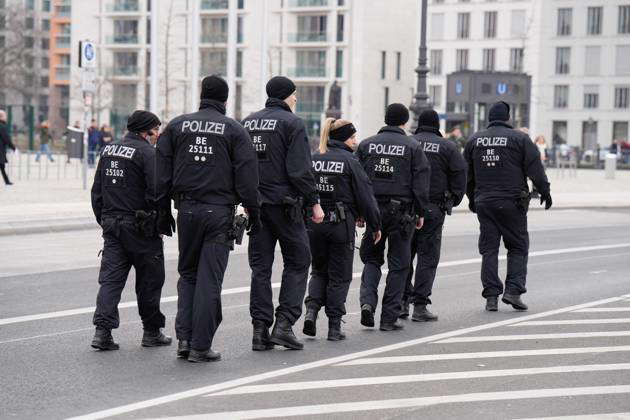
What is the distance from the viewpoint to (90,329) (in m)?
9.64

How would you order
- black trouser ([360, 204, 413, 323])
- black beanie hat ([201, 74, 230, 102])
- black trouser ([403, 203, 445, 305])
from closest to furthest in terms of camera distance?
black beanie hat ([201, 74, 230, 102]) → black trouser ([360, 204, 413, 323]) → black trouser ([403, 203, 445, 305])

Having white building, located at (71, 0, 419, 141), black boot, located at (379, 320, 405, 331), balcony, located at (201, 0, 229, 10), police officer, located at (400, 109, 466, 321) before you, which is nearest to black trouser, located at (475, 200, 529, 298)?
police officer, located at (400, 109, 466, 321)

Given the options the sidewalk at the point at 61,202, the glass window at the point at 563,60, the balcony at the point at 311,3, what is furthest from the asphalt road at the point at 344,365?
the glass window at the point at 563,60

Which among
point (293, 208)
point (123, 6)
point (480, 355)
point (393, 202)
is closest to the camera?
point (293, 208)

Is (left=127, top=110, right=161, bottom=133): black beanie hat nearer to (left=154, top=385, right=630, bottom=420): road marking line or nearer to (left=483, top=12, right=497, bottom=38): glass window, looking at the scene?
(left=154, top=385, right=630, bottom=420): road marking line

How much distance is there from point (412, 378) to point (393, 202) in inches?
90.2

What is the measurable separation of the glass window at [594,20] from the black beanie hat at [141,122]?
8383cm

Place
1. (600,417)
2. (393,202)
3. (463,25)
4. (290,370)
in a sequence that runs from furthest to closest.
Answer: (463,25), (393,202), (290,370), (600,417)

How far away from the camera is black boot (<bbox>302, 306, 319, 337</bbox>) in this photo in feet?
30.5

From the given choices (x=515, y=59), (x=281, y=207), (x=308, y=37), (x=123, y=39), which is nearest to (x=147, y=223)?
(x=281, y=207)

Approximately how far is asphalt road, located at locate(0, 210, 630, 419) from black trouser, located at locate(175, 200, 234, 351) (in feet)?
1.03

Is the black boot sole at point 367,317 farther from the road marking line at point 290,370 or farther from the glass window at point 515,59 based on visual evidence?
the glass window at point 515,59

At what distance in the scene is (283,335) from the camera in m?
8.77

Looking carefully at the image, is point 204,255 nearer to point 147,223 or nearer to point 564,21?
point 147,223
